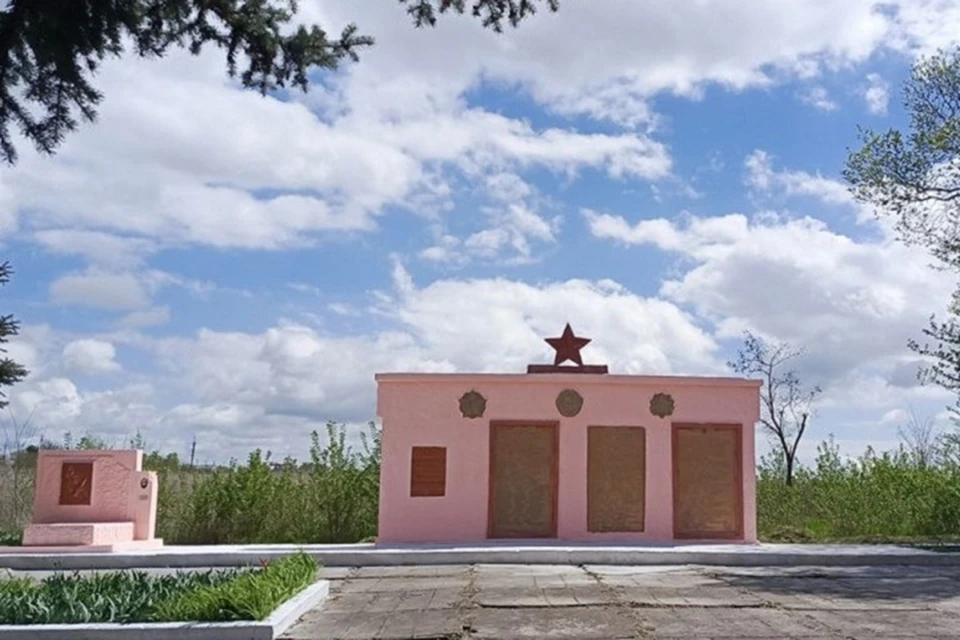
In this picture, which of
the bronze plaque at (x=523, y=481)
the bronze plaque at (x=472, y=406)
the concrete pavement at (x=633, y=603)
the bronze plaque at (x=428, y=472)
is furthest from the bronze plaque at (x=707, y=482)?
the bronze plaque at (x=428, y=472)

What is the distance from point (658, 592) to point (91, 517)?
8.47 meters

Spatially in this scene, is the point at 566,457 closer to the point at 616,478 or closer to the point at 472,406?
the point at 616,478

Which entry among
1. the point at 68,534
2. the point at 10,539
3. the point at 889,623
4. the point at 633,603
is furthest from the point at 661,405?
the point at 10,539

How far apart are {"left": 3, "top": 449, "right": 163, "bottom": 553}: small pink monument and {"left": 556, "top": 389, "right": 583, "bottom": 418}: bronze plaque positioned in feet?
19.3

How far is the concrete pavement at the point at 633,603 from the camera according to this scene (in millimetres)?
7645

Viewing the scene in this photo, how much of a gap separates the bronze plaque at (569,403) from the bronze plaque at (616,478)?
35cm

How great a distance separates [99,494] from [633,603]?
28.4ft

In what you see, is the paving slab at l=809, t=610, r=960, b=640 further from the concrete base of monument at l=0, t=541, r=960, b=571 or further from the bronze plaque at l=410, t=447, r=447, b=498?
the bronze plaque at l=410, t=447, r=447, b=498

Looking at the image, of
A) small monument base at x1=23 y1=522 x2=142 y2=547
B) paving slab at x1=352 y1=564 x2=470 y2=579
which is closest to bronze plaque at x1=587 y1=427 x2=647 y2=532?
paving slab at x1=352 y1=564 x2=470 y2=579

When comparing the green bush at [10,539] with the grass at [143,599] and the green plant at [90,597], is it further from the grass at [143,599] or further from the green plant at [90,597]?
the grass at [143,599]

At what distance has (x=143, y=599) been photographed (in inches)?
326

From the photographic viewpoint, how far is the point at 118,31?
8844mm

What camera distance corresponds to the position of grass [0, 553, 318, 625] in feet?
25.2

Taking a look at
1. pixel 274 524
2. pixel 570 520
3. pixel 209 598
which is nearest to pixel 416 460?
pixel 570 520
